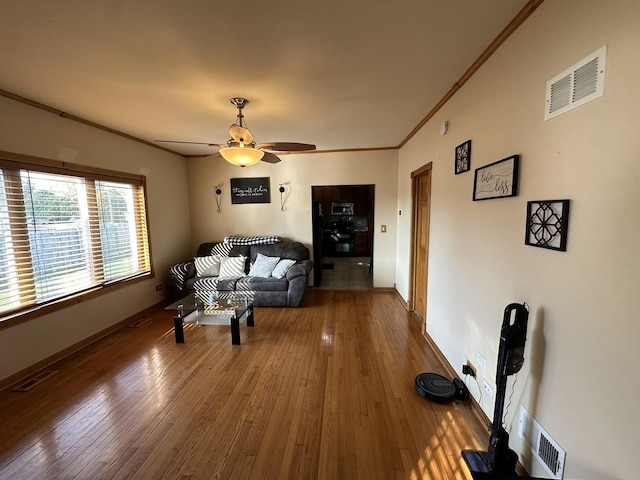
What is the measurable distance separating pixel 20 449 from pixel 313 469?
184cm

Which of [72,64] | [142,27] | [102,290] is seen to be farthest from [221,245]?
[142,27]

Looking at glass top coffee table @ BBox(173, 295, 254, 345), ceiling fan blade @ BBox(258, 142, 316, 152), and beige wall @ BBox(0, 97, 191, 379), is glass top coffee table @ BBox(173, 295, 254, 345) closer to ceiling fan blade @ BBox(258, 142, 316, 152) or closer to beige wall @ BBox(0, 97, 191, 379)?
beige wall @ BBox(0, 97, 191, 379)

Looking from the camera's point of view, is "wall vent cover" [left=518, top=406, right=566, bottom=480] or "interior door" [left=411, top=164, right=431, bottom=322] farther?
"interior door" [left=411, top=164, right=431, bottom=322]

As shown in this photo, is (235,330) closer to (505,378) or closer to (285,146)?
(285,146)

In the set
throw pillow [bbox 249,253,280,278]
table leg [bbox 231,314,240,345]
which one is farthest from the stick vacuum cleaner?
throw pillow [bbox 249,253,280,278]

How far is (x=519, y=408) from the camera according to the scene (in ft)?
4.52

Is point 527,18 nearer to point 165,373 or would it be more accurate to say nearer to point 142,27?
point 142,27

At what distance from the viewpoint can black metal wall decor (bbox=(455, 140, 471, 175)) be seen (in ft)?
6.31

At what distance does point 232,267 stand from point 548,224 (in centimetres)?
397

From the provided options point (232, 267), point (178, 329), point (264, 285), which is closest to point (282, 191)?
point (232, 267)

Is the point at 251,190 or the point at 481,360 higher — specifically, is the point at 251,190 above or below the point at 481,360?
above

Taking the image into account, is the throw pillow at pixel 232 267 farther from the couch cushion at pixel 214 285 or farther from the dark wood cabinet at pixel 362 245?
the dark wood cabinet at pixel 362 245

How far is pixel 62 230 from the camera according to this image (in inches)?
104

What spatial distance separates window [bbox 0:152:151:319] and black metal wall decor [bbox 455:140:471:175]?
378cm
